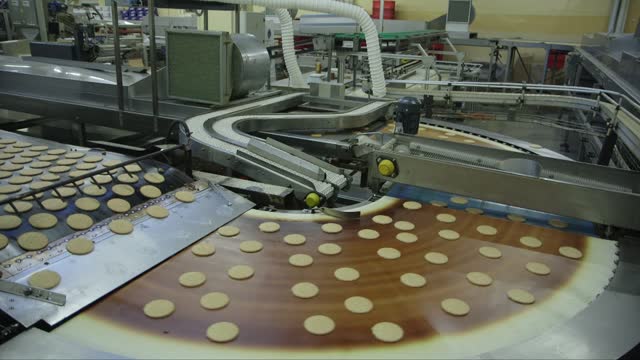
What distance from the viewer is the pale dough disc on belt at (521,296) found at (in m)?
1.22

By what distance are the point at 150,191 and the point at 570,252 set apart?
4.88 feet

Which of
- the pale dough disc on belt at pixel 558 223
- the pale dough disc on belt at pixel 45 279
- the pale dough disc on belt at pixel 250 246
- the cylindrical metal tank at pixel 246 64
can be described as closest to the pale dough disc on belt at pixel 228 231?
the pale dough disc on belt at pixel 250 246

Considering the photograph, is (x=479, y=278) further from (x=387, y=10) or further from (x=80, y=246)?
(x=387, y=10)

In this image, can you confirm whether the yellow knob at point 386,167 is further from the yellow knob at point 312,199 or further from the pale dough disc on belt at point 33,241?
the pale dough disc on belt at point 33,241

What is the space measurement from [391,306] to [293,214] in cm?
64

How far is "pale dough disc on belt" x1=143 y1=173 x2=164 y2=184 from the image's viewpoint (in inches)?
71.4

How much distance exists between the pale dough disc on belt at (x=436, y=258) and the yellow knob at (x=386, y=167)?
47cm

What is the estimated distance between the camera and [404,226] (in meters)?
1.66

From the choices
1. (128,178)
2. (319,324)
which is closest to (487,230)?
(319,324)

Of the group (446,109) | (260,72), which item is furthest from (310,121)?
(446,109)

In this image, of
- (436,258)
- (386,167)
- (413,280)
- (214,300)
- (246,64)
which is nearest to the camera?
(214,300)

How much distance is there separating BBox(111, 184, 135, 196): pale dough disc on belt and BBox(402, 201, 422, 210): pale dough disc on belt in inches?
41.4

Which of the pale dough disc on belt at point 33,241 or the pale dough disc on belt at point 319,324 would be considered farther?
the pale dough disc on belt at point 33,241

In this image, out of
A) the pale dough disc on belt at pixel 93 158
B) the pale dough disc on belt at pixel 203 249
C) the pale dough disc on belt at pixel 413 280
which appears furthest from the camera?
the pale dough disc on belt at pixel 93 158
